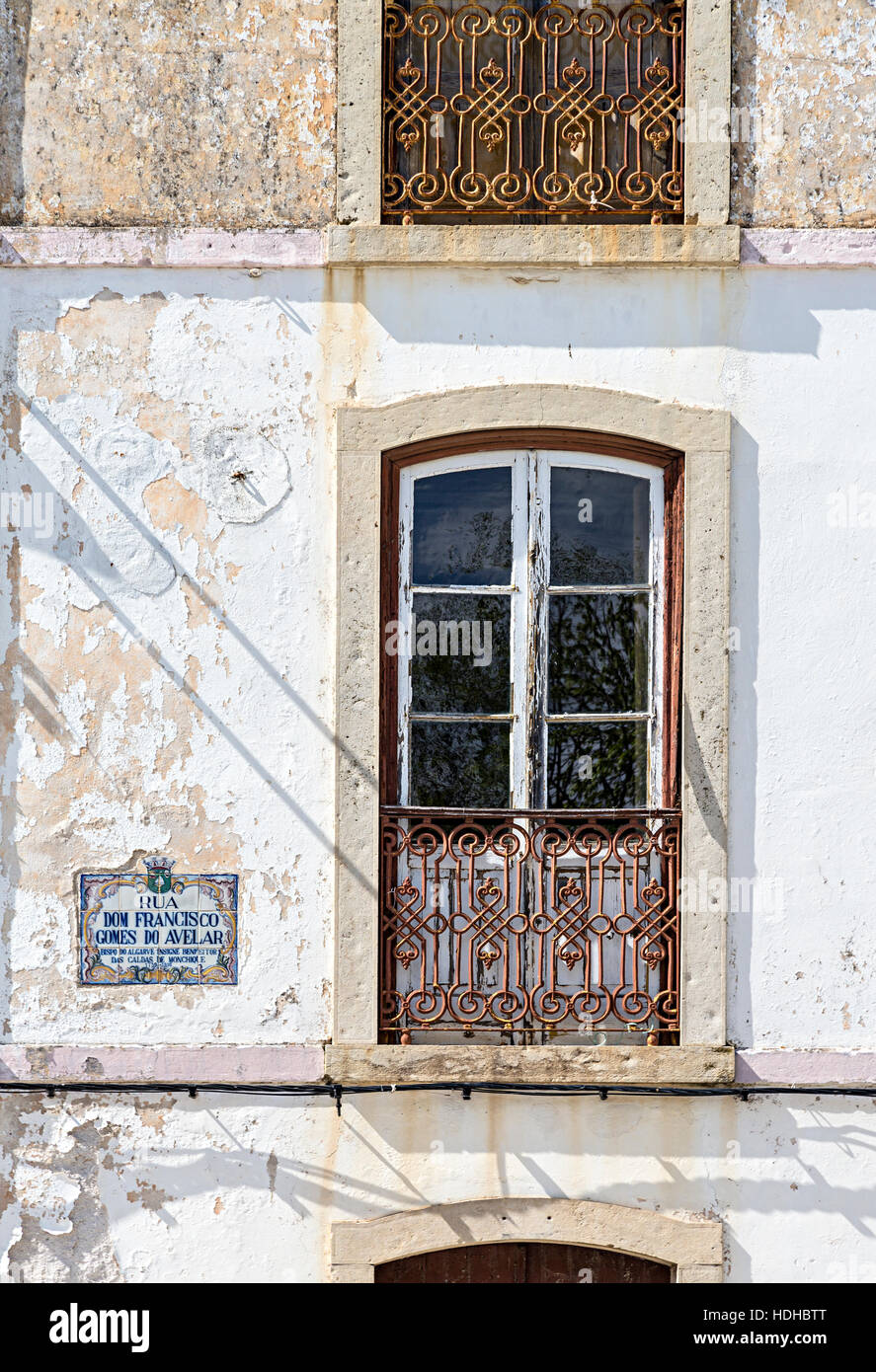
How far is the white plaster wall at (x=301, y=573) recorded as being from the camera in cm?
571

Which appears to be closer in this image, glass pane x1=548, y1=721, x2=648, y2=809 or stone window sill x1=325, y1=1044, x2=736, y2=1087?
stone window sill x1=325, y1=1044, x2=736, y2=1087

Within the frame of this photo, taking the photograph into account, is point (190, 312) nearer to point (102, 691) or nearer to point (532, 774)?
point (102, 691)

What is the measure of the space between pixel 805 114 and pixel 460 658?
8.94 ft

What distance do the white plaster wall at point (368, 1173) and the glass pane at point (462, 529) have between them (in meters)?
2.19

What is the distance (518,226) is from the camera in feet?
18.8

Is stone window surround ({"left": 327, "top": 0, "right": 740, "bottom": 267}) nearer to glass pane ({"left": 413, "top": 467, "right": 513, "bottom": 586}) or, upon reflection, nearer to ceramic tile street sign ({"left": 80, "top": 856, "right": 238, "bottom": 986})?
glass pane ({"left": 413, "top": 467, "right": 513, "bottom": 586})

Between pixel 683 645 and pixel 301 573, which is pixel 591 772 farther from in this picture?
pixel 301 573

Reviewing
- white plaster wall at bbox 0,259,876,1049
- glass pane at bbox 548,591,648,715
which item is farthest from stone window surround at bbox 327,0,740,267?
glass pane at bbox 548,591,648,715

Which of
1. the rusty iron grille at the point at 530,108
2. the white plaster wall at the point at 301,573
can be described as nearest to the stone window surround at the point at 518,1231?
the white plaster wall at the point at 301,573

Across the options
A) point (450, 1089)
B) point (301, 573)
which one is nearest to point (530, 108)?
point (301, 573)

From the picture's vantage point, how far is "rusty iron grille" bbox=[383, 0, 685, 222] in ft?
19.1
